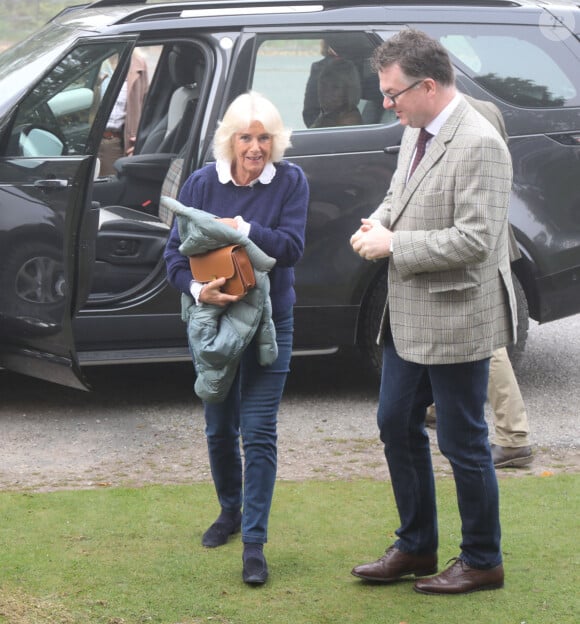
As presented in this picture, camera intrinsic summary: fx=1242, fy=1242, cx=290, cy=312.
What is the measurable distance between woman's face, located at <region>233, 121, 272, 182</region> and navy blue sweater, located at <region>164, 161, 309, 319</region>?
3.5 inches

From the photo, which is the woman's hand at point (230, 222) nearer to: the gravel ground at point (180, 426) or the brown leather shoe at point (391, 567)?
the brown leather shoe at point (391, 567)

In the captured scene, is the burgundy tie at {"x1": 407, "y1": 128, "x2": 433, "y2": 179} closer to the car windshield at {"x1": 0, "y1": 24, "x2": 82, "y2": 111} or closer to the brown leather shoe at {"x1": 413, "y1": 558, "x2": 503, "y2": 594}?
the brown leather shoe at {"x1": 413, "y1": 558, "x2": 503, "y2": 594}

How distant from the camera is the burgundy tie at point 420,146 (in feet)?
12.6

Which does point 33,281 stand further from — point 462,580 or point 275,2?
point 462,580

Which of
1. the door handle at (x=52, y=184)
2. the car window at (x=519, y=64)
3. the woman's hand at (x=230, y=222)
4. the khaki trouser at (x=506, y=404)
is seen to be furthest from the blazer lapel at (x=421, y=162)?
the car window at (x=519, y=64)

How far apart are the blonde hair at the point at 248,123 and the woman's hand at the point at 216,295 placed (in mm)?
448

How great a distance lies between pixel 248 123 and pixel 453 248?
36.6 inches

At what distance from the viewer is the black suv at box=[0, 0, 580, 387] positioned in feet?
18.8

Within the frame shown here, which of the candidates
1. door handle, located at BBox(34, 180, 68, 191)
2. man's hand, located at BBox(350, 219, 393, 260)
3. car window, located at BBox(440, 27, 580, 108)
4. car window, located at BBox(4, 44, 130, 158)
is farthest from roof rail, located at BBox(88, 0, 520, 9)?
man's hand, located at BBox(350, 219, 393, 260)

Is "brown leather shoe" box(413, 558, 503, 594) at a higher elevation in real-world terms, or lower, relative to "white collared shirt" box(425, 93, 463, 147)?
lower

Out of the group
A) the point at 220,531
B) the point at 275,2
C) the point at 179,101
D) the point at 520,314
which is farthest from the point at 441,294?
the point at 179,101

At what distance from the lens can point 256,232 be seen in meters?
4.20

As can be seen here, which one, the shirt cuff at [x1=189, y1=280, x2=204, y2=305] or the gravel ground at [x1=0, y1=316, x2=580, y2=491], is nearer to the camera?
the shirt cuff at [x1=189, y1=280, x2=204, y2=305]

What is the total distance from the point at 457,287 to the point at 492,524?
79cm
